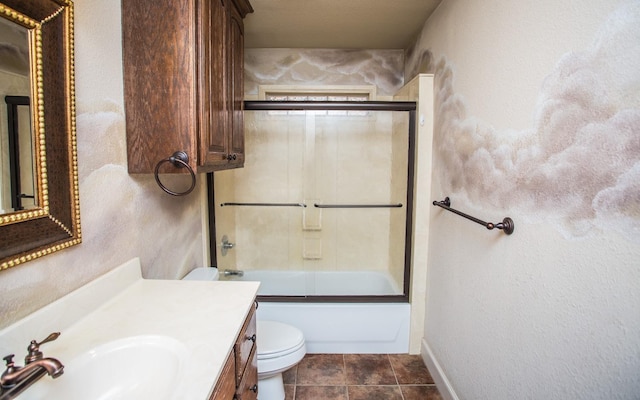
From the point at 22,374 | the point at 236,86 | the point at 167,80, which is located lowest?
the point at 22,374

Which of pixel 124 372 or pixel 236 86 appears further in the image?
pixel 236 86

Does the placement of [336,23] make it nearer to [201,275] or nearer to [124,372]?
[201,275]

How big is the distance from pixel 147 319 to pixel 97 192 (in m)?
0.47

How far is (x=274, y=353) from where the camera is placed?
162cm

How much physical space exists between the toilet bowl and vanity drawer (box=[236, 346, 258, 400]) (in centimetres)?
32

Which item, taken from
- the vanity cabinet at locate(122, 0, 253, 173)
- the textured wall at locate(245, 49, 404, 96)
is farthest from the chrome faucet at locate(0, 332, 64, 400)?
the textured wall at locate(245, 49, 404, 96)

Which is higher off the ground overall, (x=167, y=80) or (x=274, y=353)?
(x=167, y=80)

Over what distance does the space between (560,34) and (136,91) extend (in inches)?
57.2

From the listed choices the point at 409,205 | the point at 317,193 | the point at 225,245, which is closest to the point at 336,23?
the point at 317,193

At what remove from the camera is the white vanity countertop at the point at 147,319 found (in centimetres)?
81

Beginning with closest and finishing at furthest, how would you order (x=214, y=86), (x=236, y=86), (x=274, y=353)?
1. (x=214, y=86)
2. (x=274, y=353)
3. (x=236, y=86)

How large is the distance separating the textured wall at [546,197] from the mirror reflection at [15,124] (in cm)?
150

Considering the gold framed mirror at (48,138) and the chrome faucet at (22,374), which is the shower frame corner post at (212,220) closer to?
the gold framed mirror at (48,138)

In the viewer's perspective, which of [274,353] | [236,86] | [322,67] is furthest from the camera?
[322,67]
